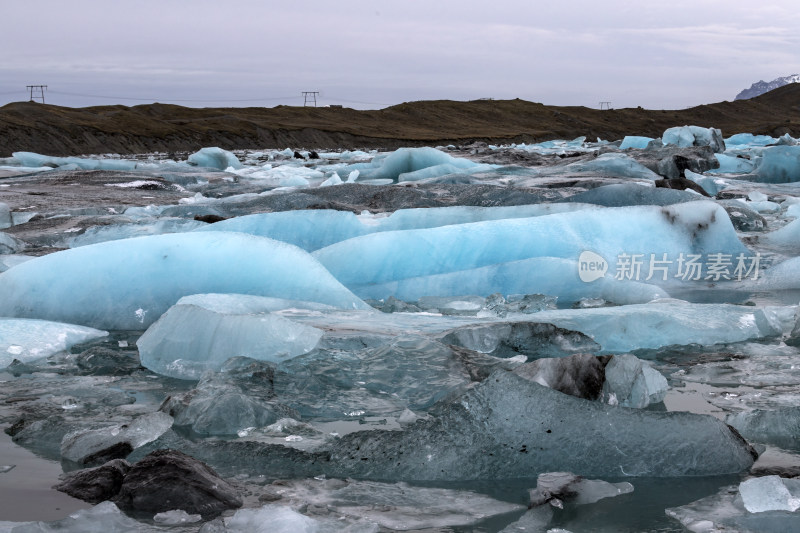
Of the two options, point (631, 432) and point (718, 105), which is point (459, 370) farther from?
point (718, 105)

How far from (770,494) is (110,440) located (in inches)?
47.2

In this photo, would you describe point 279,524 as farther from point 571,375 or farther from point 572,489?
point 571,375

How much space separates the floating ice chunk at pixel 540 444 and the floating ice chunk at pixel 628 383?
29cm

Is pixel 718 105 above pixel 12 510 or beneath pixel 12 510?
above

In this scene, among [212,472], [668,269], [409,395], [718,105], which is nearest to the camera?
[212,472]

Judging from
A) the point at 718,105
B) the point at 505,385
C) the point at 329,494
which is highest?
the point at 718,105

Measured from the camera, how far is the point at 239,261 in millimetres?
2992

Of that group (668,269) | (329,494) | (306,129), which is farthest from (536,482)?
(306,129)

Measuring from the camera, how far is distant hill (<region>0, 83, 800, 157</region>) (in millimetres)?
28531

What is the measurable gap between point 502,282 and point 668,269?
831 mm

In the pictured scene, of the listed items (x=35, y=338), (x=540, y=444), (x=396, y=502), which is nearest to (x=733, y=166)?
(x=35, y=338)

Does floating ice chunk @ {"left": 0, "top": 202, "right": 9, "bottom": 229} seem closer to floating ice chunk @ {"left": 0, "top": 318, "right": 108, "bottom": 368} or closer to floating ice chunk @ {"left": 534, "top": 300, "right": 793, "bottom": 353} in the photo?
floating ice chunk @ {"left": 0, "top": 318, "right": 108, "bottom": 368}

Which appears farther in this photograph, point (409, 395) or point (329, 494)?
point (409, 395)

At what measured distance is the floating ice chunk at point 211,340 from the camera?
2221 millimetres
